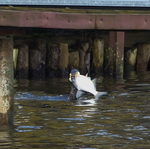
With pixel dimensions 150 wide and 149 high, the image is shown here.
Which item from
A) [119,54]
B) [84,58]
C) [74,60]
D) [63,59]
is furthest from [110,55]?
[63,59]

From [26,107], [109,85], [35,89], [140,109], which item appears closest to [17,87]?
[35,89]

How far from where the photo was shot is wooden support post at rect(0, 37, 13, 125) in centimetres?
1086

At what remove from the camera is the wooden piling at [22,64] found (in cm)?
1944

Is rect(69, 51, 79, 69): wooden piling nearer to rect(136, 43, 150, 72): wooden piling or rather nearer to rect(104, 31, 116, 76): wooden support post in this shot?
rect(104, 31, 116, 76): wooden support post

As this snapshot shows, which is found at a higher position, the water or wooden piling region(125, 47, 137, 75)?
wooden piling region(125, 47, 137, 75)

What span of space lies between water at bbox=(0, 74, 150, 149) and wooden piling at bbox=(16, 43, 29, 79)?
2148 mm

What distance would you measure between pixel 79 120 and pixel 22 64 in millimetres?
7448

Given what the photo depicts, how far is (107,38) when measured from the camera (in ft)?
68.6

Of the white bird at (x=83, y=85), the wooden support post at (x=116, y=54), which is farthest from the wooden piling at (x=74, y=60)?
the white bird at (x=83, y=85)

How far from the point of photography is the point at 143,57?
21.1 meters

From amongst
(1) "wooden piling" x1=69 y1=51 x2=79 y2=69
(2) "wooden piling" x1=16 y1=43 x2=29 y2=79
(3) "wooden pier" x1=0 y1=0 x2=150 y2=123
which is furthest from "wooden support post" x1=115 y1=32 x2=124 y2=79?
(2) "wooden piling" x1=16 y1=43 x2=29 y2=79

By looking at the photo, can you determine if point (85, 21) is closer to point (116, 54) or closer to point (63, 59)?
point (116, 54)

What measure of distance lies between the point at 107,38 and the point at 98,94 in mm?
5699

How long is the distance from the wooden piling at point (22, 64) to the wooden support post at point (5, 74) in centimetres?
831
